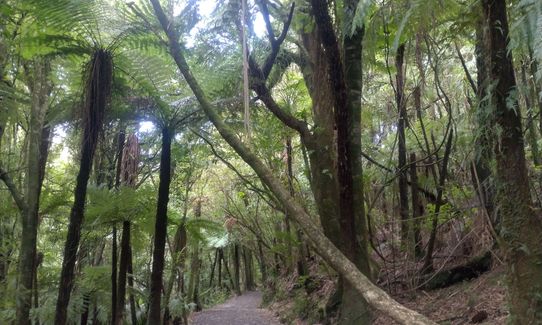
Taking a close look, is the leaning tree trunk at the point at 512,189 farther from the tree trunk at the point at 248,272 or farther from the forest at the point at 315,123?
the tree trunk at the point at 248,272

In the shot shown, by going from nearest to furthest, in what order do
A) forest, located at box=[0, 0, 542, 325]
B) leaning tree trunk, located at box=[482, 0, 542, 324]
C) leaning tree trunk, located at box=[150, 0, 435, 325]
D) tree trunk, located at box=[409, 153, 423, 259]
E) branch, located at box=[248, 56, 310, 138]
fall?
leaning tree trunk, located at box=[150, 0, 435, 325]
leaning tree trunk, located at box=[482, 0, 542, 324]
forest, located at box=[0, 0, 542, 325]
branch, located at box=[248, 56, 310, 138]
tree trunk, located at box=[409, 153, 423, 259]

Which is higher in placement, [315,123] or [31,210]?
[315,123]

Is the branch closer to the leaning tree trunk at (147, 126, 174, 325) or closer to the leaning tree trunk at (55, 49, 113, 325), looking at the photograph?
the leaning tree trunk at (55, 49, 113, 325)

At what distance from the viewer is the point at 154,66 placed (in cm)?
491

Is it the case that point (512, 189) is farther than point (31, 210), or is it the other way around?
point (31, 210)

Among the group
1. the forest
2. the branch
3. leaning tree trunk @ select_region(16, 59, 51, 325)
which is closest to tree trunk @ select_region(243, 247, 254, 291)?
the forest

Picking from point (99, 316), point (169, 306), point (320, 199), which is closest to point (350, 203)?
point (320, 199)

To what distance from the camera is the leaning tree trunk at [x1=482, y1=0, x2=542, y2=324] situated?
2.71 metres

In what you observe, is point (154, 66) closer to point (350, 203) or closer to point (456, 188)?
point (350, 203)

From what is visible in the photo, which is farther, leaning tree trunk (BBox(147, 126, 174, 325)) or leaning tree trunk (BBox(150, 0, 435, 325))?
leaning tree trunk (BBox(147, 126, 174, 325))

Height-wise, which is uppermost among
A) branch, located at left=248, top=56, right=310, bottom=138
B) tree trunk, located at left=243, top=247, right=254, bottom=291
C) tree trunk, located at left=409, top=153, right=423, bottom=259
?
branch, located at left=248, top=56, right=310, bottom=138

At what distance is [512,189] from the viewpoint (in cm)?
282

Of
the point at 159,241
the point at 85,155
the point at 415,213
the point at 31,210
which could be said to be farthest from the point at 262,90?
the point at 415,213

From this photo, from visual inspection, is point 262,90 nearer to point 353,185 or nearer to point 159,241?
point 353,185
